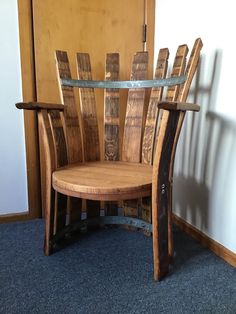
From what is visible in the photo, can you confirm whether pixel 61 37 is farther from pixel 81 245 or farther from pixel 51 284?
pixel 51 284

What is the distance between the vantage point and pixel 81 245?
1.44 m

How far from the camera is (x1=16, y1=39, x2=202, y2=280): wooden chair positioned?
1.07 meters

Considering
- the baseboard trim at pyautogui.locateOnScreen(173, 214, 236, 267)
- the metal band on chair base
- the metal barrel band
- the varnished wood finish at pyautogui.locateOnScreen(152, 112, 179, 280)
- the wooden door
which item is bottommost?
the baseboard trim at pyautogui.locateOnScreen(173, 214, 236, 267)

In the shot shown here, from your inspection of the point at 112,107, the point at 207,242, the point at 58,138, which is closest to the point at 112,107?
the point at 112,107

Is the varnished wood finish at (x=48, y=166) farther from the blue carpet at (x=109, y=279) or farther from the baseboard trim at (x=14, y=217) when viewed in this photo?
the baseboard trim at (x=14, y=217)

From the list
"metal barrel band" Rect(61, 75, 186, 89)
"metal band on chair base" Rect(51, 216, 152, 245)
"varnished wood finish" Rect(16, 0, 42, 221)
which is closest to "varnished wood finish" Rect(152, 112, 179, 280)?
"metal band on chair base" Rect(51, 216, 152, 245)

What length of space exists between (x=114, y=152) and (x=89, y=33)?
703 mm

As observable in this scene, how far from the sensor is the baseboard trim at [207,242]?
4.15ft

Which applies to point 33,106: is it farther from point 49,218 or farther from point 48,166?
point 49,218

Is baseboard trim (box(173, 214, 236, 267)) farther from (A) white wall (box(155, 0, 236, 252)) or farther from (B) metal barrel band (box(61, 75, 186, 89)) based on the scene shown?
(B) metal barrel band (box(61, 75, 186, 89))

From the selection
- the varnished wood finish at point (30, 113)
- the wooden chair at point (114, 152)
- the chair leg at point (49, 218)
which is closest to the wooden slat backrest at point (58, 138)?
the wooden chair at point (114, 152)

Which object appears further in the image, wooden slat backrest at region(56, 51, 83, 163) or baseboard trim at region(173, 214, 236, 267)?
wooden slat backrest at region(56, 51, 83, 163)

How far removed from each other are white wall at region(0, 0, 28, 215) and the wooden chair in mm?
319

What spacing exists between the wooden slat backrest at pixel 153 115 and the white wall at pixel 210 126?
0.60ft
